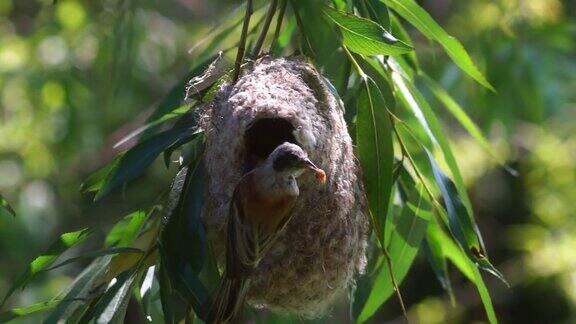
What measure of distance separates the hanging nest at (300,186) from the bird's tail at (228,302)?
77mm

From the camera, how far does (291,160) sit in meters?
2.35

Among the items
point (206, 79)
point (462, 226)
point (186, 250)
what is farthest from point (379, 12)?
point (186, 250)

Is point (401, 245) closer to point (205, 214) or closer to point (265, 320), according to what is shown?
point (265, 320)

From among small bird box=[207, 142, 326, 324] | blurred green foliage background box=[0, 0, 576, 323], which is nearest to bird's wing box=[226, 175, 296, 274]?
small bird box=[207, 142, 326, 324]

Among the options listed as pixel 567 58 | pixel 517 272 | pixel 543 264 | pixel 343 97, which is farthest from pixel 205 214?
pixel 517 272

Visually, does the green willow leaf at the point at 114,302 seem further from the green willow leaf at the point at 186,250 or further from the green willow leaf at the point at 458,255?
the green willow leaf at the point at 458,255

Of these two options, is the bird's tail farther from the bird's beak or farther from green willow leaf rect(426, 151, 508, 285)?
green willow leaf rect(426, 151, 508, 285)

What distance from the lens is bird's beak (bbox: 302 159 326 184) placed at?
2.38 metres

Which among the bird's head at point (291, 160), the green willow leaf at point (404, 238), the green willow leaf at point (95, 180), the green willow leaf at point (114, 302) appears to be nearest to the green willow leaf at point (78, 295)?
the green willow leaf at point (114, 302)

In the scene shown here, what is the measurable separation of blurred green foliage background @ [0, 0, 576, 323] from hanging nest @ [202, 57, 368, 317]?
1.67m

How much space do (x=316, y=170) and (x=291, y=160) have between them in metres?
0.11

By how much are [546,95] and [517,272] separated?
7.66 feet

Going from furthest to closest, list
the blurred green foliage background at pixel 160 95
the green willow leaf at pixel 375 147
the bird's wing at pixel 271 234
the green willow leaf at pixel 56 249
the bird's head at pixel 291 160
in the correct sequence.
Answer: the blurred green foliage background at pixel 160 95
the green willow leaf at pixel 56 249
the green willow leaf at pixel 375 147
the bird's wing at pixel 271 234
the bird's head at pixel 291 160

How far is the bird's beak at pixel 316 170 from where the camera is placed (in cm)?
238
